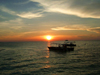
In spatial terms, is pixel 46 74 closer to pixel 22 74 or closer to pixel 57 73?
pixel 57 73

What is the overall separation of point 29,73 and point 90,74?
1531 cm

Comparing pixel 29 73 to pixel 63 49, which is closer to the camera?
pixel 29 73

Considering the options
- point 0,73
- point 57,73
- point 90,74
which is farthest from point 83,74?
point 0,73

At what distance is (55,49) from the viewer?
72.2 metres

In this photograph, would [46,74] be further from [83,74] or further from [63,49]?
[63,49]

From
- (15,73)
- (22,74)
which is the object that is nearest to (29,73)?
(22,74)

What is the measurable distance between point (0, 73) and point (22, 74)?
5955mm

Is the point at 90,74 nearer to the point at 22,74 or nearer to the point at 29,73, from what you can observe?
the point at 29,73

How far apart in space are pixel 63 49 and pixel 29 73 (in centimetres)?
4867

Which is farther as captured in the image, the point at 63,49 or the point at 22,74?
the point at 63,49

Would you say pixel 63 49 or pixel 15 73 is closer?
pixel 15 73

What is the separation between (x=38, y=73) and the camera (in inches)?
888

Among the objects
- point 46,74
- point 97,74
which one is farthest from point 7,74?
point 97,74

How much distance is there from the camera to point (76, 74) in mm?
21609
